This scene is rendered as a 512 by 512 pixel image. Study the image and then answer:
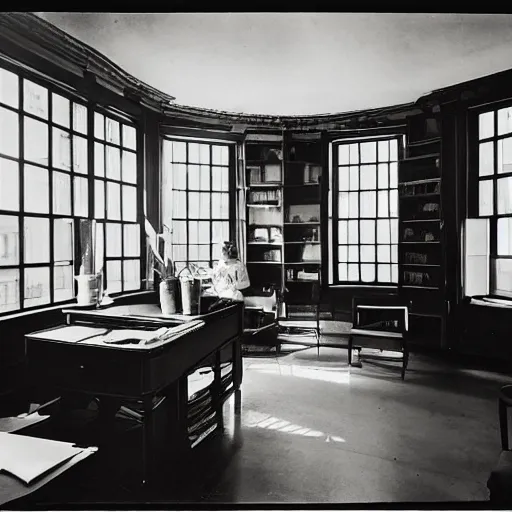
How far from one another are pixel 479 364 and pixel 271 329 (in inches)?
62.4

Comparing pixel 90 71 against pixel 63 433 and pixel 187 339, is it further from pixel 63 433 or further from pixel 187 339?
pixel 63 433

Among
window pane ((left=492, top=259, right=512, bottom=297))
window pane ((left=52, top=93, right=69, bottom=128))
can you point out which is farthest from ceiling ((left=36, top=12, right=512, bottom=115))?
window pane ((left=492, top=259, right=512, bottom=297))

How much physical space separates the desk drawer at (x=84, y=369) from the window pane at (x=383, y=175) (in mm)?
2864

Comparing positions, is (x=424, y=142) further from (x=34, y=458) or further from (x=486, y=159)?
(x=34, y=458)

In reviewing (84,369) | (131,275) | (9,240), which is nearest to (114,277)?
(131,275)

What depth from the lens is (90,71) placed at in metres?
2.88

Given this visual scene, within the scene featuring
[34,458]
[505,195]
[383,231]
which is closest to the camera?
[34,458]

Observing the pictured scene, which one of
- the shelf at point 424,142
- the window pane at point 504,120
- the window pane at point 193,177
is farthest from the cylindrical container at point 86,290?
the shelf at point 424,142

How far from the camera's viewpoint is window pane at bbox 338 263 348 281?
3.91 m

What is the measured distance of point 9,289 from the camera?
7.35 ft

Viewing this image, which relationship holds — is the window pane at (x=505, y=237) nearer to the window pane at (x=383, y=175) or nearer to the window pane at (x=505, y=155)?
the window pane at (x=505, y=155)

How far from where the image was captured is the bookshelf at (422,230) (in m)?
3.86

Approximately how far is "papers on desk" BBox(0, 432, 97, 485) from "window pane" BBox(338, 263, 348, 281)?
9.49 ft

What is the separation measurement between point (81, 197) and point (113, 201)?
0.29 m
